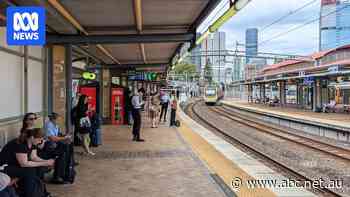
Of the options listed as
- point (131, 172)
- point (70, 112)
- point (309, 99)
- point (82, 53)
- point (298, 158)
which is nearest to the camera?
point (131, 172)

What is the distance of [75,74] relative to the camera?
59.5ft

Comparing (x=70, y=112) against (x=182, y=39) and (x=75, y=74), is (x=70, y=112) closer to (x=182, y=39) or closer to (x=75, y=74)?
(x=182, y=39)

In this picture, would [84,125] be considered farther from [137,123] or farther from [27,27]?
[27,27]

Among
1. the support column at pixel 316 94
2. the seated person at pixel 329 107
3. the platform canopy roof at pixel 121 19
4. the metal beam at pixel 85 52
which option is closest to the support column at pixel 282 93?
the support column at pixel 316 94

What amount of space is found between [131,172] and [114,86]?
1153 cm

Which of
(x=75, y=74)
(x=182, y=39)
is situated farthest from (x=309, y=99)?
(x=182, y=39)

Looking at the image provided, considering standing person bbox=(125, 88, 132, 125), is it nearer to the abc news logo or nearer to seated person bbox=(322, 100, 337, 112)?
the abc news logo

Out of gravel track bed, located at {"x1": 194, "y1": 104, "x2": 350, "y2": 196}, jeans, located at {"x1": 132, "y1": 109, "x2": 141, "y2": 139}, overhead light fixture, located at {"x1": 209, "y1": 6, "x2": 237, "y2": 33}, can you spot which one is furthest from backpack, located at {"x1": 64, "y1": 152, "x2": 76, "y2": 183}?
jeans, located at {"x1": 132, "y1": 109, "x2": 141, "y2": 139}

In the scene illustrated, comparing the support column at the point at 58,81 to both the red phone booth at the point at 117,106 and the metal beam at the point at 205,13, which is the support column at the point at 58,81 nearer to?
the metal beam at the point at 205,13

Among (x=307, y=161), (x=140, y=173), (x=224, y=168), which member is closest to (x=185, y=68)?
(x=307, y=161)

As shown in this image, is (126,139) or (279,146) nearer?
(126,139)

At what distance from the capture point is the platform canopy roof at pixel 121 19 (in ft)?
27.7

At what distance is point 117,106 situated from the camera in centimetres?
1992

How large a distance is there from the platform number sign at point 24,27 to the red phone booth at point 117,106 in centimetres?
1287
